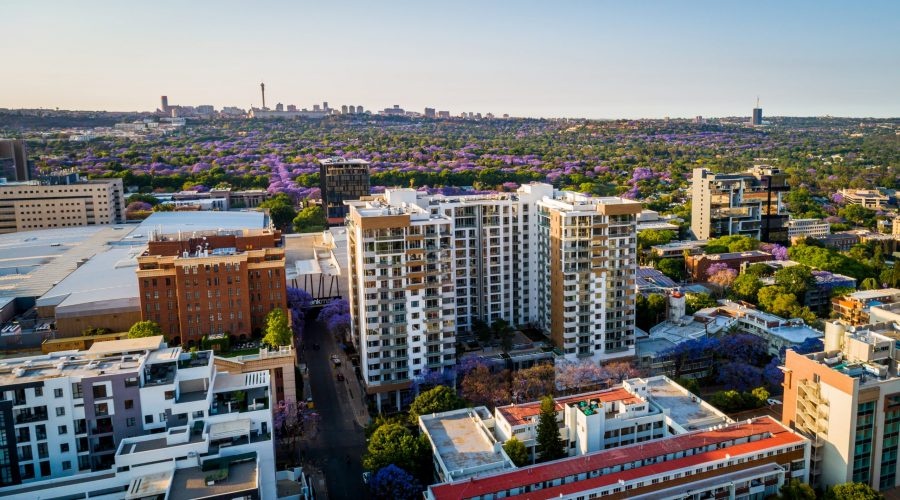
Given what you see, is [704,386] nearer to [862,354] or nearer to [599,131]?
[862,354]

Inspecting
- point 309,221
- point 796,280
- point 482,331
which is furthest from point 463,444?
point 309,221

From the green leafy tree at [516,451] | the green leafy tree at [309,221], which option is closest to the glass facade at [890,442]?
the green leafy tree at [516,451]

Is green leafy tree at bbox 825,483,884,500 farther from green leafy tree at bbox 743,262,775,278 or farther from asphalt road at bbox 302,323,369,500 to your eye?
green leafy tree at bbox 743,262,775,278

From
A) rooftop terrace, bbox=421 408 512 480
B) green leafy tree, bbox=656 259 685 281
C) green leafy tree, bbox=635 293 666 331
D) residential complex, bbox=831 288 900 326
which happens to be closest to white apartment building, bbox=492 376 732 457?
rooftop terrace, bbox=421 408 512 480

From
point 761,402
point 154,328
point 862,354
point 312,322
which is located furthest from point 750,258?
point 154,328

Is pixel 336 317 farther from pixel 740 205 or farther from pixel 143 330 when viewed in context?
pixel 740 205

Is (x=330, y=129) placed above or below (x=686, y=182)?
above
